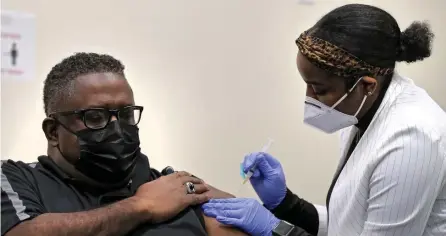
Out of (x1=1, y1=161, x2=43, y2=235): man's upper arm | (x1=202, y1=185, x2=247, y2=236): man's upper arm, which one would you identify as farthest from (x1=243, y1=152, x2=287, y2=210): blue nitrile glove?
(x1=1, y1=161, x2=43, y2=235): man's upper arm

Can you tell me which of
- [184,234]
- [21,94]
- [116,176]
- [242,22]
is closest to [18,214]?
[116,176]

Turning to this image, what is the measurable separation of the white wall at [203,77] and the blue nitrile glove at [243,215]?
639mm

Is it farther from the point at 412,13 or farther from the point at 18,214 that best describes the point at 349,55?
the point at 412,13

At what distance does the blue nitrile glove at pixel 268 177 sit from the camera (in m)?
1.96

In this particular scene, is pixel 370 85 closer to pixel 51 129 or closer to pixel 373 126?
pixel 373 126

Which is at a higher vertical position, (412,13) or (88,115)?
(412,13)

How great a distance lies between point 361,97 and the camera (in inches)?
61.5

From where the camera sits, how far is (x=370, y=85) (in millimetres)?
1528

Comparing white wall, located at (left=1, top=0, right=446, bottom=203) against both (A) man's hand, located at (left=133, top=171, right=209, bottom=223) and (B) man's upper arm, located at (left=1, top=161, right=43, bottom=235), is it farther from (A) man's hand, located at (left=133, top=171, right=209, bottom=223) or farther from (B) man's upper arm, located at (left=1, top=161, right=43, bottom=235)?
(A) man's hand, located at (left=133, top=171, right=209, bottom=223)

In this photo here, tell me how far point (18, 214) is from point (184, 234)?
0.47 m

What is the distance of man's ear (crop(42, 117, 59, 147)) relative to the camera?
1.56 metres

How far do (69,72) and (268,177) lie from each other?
0.87 meters

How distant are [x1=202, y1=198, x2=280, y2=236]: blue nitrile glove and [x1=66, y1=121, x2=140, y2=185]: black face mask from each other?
1.04ft

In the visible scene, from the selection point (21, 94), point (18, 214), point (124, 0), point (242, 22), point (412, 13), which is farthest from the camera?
point (412, 13)
